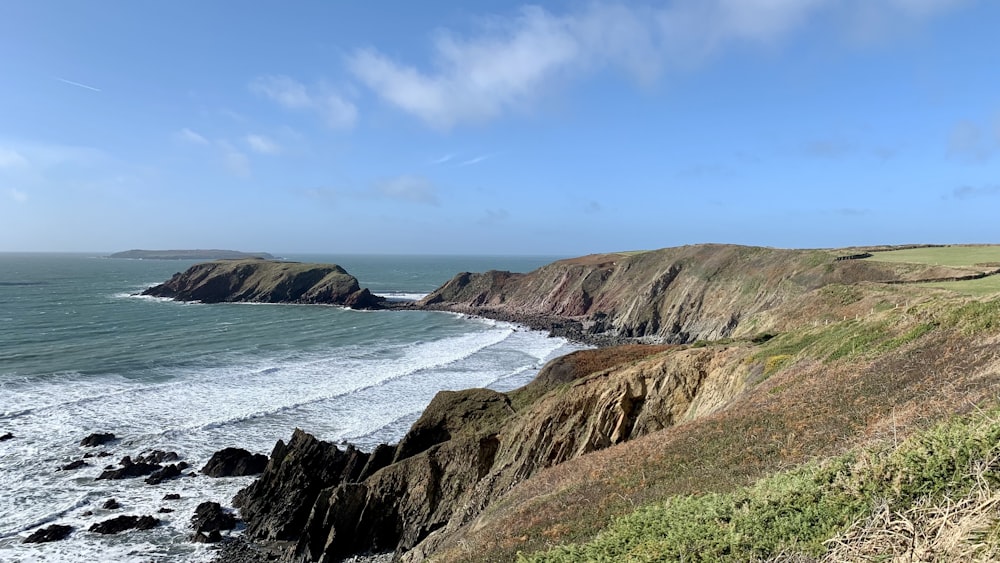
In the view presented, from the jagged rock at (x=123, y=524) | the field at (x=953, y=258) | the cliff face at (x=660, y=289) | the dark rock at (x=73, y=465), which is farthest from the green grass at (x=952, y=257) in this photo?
the dark rock at (x=73, y=465)

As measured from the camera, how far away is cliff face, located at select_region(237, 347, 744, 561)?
70.3ft

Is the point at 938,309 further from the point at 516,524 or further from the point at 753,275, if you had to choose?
the point at 753,275

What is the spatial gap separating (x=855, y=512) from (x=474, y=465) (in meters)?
17.5

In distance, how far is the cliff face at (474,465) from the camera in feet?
70.3

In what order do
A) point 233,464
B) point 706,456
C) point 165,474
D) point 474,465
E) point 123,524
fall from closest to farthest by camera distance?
point 706,456 < point 474,465 < point 123,524 < point 165,474 < point 233,464

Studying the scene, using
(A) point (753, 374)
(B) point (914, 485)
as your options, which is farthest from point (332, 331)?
(B) point (914, 485)

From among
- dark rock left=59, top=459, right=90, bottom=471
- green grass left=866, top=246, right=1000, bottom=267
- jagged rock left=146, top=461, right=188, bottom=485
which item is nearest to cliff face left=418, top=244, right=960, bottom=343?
green grass left=866, top=246, right=1000, bottom=267

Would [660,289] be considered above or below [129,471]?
above

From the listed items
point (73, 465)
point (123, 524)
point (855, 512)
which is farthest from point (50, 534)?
point (855, 512)

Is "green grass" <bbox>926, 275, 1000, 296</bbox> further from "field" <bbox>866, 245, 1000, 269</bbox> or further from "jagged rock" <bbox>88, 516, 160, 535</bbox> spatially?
"jagged rock" <bbox>88, 516, 160, 535</bbox>

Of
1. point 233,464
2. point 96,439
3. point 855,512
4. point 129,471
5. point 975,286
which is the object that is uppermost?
point 975,286

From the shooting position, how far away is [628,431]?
22.0 metres

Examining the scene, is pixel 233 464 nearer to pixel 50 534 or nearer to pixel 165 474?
pixel 165 474

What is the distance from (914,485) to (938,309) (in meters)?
12.5
